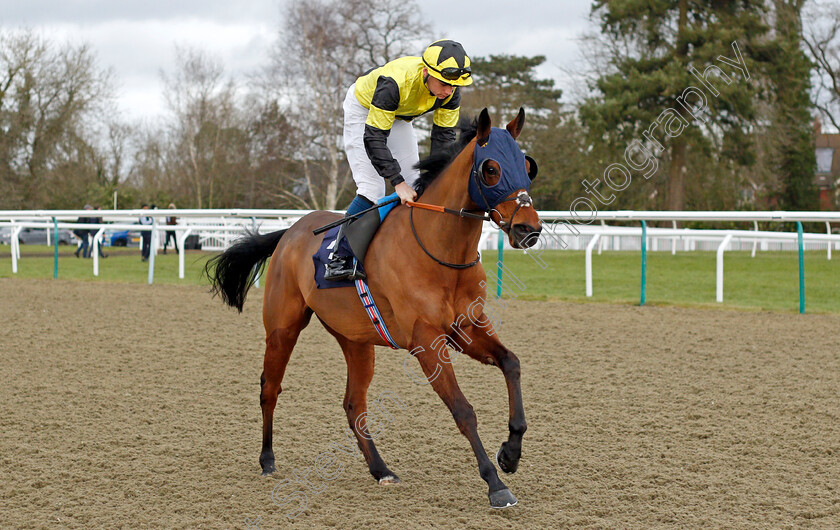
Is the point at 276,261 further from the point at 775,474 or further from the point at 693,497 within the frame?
the point at 775,474

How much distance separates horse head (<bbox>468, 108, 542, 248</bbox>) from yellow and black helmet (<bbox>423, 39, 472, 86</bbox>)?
0.41 metres

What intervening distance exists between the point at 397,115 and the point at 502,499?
206 cm

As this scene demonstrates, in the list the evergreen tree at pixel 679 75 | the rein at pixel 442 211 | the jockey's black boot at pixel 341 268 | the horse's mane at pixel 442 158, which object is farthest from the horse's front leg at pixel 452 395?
the evergreen tree at pixel 679 75

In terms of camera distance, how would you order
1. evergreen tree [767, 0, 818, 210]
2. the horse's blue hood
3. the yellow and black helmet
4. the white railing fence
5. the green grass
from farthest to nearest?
evergreen tree [767, 0, 818, 210]
the green grass
the white railing fence
the yellow and black helmet
the horse's blue hood

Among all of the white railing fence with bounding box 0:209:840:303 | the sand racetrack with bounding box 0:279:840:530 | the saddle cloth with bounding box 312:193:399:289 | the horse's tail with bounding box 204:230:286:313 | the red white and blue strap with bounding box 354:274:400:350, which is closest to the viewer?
the sand racetrack with bounding box 0:279:840:530

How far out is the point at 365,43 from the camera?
1088 inches

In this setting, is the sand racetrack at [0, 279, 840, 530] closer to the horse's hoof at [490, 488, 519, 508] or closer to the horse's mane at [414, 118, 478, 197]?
the horse's hoof at [490, 488, 519, 508]

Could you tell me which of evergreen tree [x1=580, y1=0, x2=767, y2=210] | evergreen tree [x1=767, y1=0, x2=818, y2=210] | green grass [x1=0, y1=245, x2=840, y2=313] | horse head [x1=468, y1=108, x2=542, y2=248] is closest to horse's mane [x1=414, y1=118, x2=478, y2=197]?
horse head [x1=468, y1=108, x2=542, y2=248]

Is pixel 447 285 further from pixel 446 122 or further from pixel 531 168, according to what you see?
pixel 446 122


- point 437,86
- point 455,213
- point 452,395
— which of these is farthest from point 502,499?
point 437,86

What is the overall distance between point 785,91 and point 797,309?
17.4 metres

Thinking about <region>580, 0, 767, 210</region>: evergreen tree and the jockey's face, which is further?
<region>580, 0, 767, 210</region>: evergreen tree

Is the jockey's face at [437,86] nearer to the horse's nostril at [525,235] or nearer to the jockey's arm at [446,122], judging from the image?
the jockey's arm at [446,122]

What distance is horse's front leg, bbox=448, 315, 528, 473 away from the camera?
3672 millimetres
